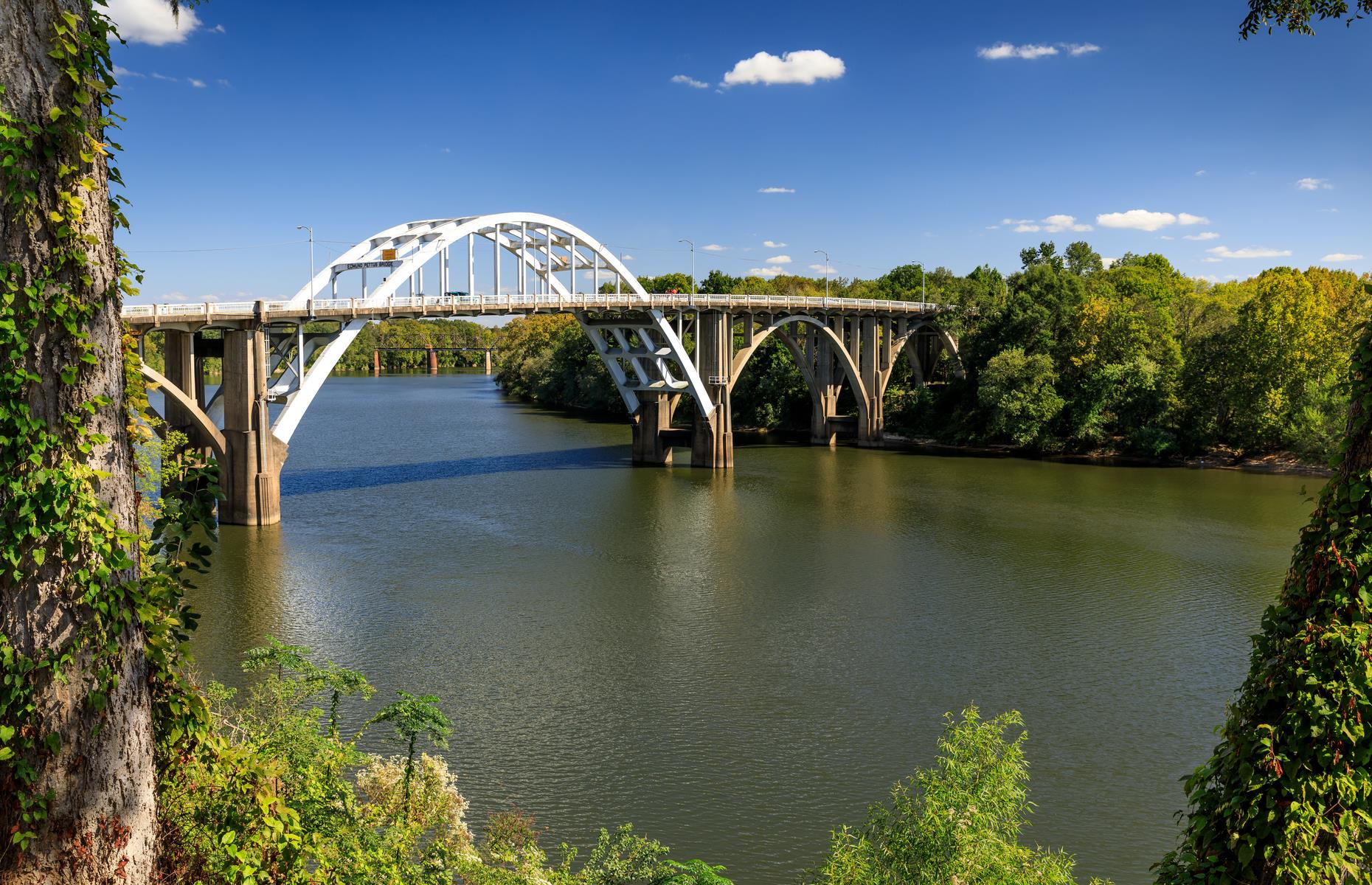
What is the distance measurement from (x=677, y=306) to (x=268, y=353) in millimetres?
20438

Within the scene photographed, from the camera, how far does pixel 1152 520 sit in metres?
34.1

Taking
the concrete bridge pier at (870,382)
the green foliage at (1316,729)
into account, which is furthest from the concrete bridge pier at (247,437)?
the concrete bridge pier at (870,382)

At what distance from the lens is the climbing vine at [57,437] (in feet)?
20.1

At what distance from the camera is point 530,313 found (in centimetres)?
4206

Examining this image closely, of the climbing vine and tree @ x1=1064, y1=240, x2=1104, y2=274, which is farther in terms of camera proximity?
tree @ x1=1064, y1=240, x2=1104, y2=274

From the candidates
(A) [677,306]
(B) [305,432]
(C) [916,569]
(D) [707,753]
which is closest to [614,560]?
(C) [916,569]

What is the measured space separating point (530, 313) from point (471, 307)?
434 centimetres

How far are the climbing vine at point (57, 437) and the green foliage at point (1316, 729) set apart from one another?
24.6 ft

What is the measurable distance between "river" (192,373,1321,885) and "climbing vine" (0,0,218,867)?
7.03 meters

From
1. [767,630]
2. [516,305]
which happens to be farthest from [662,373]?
[767,630]

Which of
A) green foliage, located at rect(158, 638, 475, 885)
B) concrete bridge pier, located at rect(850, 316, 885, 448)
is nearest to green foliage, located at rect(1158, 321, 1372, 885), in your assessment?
green foliage, located at rect(158, 638, 475, 885)

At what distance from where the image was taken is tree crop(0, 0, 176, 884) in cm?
616

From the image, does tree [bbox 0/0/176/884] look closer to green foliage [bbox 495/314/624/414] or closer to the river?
the river

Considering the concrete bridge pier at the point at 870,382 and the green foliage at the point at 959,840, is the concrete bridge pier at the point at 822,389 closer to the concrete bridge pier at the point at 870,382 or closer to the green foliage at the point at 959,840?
the concrete bridge pier at the point at 870,382
